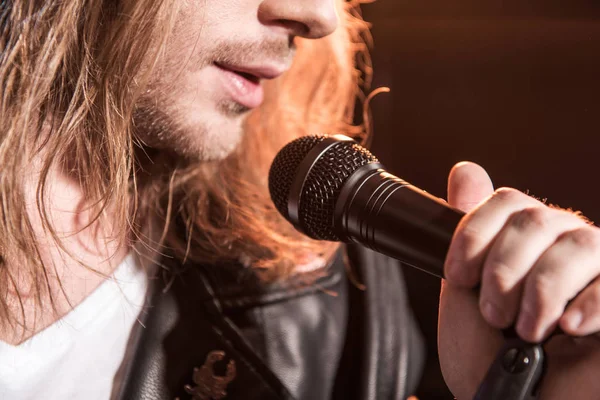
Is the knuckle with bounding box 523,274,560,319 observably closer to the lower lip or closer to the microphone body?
the microphone body

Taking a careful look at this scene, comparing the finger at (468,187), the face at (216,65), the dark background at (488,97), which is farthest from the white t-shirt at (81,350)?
the dark background at (488,97)

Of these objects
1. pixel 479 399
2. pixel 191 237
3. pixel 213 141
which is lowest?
pixel 191 237

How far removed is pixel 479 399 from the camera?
652 mm

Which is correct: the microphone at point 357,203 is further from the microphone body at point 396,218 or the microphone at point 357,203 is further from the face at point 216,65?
the face at point 216,65

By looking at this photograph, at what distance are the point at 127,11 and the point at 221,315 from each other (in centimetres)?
67

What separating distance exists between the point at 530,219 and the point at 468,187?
198mm

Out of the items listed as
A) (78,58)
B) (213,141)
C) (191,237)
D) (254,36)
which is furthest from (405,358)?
(78,58)

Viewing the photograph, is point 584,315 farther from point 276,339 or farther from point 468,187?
point 276,339

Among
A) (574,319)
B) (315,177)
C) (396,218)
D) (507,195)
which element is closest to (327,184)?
(315,177)

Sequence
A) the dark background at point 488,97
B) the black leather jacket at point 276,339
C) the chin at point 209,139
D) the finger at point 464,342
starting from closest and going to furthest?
the finger at point 464,342 < the chin at point 209,139 < the black leather jacket at point 276,339 < the dark background at point 488,97

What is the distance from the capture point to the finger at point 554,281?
2.02 ft

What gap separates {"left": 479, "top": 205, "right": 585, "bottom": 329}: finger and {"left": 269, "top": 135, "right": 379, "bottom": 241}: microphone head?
0.24m

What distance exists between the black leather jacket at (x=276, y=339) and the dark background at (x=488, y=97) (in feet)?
0.58

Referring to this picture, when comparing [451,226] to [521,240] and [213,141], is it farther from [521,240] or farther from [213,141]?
[213,141]
